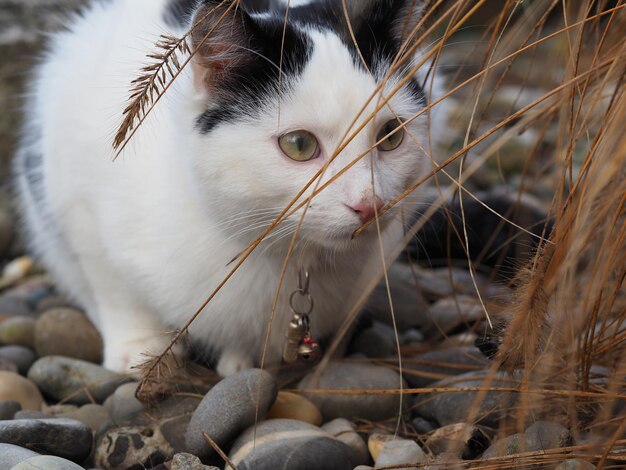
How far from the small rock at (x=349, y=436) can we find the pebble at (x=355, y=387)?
0.12 feet

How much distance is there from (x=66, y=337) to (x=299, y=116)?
44.7 inches

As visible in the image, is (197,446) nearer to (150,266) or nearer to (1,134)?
(150,266)

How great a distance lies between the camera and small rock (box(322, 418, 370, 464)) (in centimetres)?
164

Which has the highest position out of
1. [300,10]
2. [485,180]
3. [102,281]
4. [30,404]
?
[300,10]

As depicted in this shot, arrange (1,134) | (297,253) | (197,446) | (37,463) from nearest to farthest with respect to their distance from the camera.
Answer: (37,463) < (197,446) < (297,253) < (1,134)

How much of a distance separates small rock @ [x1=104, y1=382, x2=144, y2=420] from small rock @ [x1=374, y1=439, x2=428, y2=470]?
0.64 m

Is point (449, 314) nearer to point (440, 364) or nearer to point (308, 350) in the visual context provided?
point (440, 364)

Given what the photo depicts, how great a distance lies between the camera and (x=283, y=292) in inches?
Answer: 73.7

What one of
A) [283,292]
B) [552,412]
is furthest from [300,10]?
[552,412]

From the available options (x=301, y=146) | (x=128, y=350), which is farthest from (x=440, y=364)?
(x=128, y=350)

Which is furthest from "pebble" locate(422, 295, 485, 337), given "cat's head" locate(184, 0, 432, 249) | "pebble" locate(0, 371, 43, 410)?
"pebble" locate(0, 371, 43, 410)

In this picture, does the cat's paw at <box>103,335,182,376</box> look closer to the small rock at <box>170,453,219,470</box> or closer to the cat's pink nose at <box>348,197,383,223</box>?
the small rock at <box>170,453,219,470</box>

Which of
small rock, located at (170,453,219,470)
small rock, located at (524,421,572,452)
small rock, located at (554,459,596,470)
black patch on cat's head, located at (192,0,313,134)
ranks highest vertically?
black patch on cat's head, located at (192,0,313,134)

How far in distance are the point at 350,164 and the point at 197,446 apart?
69 cm
